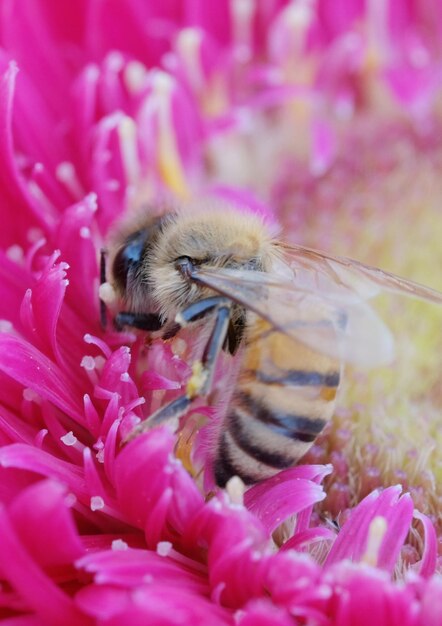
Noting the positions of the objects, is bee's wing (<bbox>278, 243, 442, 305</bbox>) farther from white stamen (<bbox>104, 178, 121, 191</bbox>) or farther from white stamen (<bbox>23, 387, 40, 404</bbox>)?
white stamen (<bbox>104, 178, 121, 191</bbox>)

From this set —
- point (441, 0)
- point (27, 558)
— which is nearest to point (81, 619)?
point (27, 558)

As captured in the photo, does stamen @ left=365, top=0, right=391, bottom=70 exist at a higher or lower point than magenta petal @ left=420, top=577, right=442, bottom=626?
higher

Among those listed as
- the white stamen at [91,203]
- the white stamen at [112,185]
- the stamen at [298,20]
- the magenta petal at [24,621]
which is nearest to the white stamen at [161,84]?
the white stamen at [112,185]

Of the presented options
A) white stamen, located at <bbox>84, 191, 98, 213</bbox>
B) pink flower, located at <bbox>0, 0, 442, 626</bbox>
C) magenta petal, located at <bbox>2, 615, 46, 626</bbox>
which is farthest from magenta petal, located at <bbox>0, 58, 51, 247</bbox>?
magenta petal, located at <bbox>2, 615, 46, 626</bbox>

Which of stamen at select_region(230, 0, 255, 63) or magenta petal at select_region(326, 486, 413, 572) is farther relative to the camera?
stamen at select_region(230, 0, 255, 63)

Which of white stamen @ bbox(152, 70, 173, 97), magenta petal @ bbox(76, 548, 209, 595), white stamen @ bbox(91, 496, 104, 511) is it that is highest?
white stamen @ bbox(152, 70, 173, 97)

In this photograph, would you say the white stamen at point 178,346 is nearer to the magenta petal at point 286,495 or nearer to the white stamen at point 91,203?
the magenta petal at point 286,495
